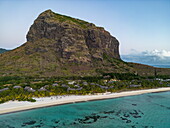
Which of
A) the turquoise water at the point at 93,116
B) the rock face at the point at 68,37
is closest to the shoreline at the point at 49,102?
the turquoise water at the point at 93,116

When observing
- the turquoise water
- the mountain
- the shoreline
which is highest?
the mountain

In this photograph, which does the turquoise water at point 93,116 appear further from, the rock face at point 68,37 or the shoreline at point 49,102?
the rock face at point 68,37

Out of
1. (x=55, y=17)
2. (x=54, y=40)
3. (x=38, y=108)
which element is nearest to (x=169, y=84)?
(x=38, y=108)

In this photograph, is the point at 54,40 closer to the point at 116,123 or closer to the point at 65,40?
the point at 65,40

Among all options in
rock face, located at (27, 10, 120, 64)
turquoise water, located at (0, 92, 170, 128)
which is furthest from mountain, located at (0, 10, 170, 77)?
turquoise water, located at (0, 92, 170, 128)

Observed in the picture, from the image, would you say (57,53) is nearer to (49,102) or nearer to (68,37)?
(68,37)

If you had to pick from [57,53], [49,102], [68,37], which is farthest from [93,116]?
[68,37]

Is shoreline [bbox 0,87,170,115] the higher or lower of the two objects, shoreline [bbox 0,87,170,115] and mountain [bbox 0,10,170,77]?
the lower

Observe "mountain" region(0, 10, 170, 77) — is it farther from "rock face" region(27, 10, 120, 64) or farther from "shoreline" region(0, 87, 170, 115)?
"shoreline" region(0, 87, 170, 115)
